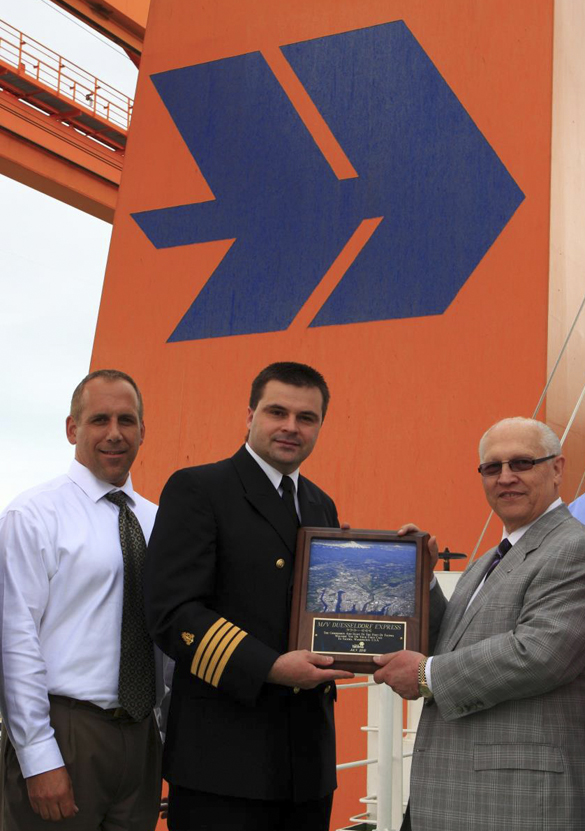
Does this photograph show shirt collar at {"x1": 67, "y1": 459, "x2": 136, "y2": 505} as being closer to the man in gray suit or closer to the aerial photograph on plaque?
the aerial photograph on plaque

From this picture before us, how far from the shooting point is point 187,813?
1.96 metres

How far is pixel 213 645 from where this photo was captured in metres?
1.93

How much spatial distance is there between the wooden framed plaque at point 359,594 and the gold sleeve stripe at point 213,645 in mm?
139

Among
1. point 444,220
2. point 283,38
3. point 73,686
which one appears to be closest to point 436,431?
point 444,220

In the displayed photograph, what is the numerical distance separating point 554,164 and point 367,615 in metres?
3.24

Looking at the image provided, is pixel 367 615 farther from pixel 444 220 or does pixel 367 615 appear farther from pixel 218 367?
pixel 218 367

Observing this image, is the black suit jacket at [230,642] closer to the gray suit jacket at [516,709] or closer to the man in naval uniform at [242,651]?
the man in naval uniform at [242,651]

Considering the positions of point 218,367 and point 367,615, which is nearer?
point 367,615

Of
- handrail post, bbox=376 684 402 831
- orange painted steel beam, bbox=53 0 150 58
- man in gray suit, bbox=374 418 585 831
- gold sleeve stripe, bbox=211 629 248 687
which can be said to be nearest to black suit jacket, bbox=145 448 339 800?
gold sleeve stripe, bbox=211 629 248 687

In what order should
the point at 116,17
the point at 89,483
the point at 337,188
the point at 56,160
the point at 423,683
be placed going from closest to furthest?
the point at 423,683
the point at 89,483
the point at 337,188
the point at 116,17
the point at 56,160

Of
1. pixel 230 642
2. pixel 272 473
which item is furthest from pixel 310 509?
pixel 230 642

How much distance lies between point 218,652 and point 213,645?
0.02m

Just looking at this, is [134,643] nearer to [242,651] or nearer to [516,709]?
[242,651]

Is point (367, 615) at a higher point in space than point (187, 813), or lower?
higher
